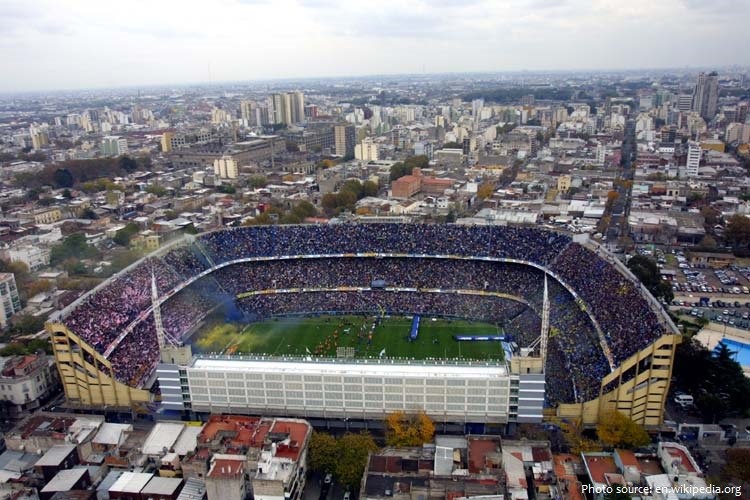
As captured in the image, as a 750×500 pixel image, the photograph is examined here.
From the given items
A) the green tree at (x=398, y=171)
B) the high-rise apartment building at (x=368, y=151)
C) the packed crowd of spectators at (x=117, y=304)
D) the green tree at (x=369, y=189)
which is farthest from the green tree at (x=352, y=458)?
the high-rise apartment building at (x=368, y=151)

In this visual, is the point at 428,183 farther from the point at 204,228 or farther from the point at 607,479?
the point at 607,479

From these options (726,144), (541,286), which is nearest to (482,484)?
(541,286)

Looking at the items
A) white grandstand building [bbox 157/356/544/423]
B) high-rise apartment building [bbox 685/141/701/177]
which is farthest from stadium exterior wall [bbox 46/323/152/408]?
high-rise apartment building [bbox 685/141/701/177]

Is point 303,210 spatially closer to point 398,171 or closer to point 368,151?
point 398,171

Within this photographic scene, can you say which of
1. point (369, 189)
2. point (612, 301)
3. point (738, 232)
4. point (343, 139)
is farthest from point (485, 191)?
point (343, 139)

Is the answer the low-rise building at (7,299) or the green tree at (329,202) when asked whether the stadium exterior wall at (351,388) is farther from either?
the green tree at (329,202)
